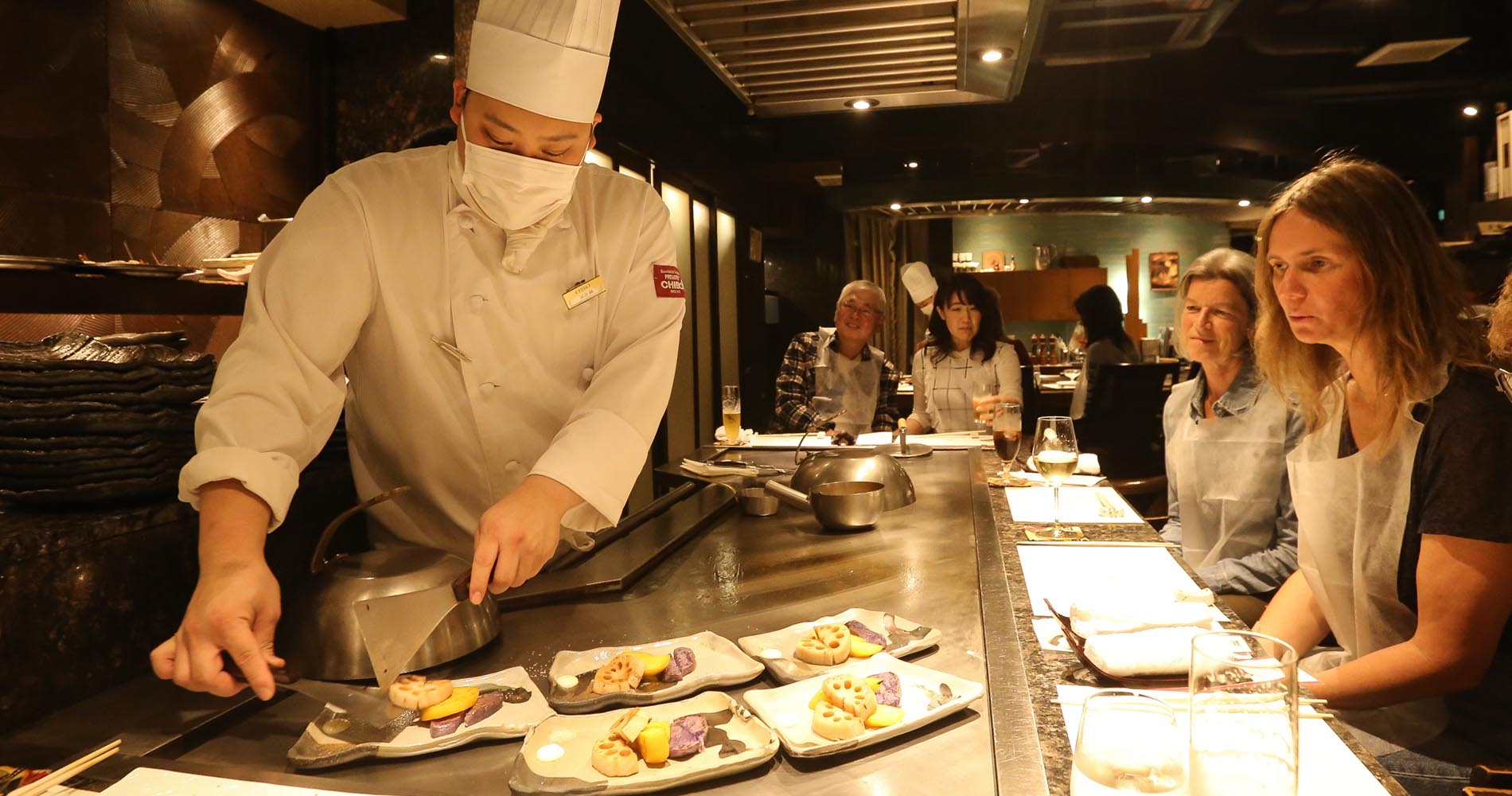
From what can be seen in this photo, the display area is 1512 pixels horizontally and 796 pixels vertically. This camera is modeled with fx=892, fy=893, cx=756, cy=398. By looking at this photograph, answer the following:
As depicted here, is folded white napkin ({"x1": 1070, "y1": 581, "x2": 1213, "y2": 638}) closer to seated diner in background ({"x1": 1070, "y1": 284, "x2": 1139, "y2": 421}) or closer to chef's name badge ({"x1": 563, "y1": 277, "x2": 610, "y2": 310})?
chef's name badge ({"x1": 563, "y1": 277, "x2": 610, "y2": 310})

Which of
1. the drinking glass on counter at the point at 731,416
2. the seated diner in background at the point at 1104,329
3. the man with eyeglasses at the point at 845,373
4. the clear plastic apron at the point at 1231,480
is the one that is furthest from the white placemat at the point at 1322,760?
the seated diner in background at the point at 1104,329

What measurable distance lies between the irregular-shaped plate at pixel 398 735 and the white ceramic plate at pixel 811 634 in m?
0.30

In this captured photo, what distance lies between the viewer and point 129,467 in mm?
1346

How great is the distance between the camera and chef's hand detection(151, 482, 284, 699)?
0.99 m

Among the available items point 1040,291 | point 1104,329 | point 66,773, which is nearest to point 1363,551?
point 66,773

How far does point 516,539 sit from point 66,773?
1.67ft

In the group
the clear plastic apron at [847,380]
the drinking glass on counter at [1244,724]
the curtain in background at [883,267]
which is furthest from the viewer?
the curtain in background at [883,267]

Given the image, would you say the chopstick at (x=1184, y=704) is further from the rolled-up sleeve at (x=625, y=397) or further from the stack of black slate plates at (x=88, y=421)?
the stack of black slate plates at (x=88, y=421)

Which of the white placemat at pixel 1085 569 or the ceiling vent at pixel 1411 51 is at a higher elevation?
the ceiling vent at pixel 1411 51

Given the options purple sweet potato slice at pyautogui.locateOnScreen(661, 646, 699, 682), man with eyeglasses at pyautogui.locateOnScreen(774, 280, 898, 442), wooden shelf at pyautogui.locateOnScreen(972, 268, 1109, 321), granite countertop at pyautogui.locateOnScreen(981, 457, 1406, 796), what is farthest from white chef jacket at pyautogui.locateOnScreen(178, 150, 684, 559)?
wooden shelf at pyautogui.locateOnScreen(972, 268, 1109, 321)

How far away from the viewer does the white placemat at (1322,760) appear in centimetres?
91

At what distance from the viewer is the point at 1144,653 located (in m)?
1.17

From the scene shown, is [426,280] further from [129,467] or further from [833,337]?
[833,337]

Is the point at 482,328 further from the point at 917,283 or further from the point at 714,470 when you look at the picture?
the point at 917,283
